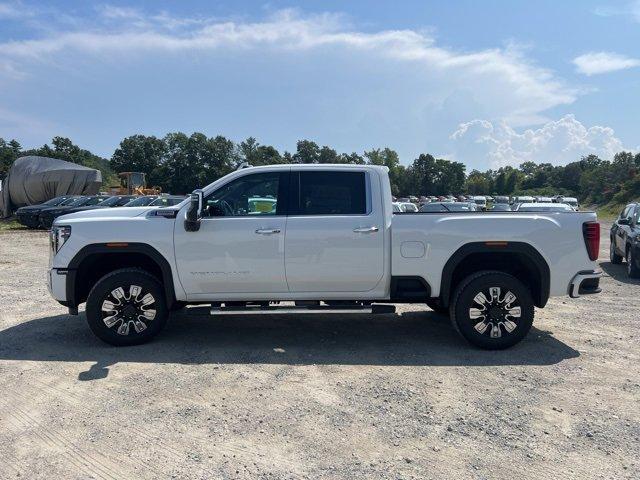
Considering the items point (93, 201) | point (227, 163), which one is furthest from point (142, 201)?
point (227, 163)

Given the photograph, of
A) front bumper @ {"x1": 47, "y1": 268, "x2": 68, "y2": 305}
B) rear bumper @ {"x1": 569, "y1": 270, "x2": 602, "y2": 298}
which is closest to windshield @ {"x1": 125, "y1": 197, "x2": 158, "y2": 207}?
front bumper @ {"x1": 47, "y1": 268, "x2": 68, "y2": 305}

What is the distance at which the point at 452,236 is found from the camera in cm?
559

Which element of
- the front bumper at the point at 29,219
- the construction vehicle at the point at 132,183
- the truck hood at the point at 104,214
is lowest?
the front bumper at the point at 29,219

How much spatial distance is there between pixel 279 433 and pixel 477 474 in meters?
1.38

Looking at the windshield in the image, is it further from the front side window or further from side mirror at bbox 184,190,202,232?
side mirror at bbox 184,190,202,232

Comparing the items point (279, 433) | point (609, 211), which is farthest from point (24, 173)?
point (609, 211)

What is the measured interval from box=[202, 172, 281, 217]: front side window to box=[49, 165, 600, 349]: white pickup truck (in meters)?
0.01

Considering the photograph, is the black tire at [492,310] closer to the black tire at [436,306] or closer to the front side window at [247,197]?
the black tire at [436,306]

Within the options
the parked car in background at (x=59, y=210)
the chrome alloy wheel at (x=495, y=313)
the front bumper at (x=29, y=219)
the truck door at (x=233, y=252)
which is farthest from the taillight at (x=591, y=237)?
the front bumper at (x=29, y=219)

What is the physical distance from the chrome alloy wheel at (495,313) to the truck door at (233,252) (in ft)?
6.85

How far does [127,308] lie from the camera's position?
5.70m

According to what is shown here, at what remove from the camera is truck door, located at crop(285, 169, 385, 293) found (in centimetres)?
557

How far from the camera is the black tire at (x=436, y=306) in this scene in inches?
244

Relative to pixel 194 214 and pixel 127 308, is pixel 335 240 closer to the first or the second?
pixel 194 214
